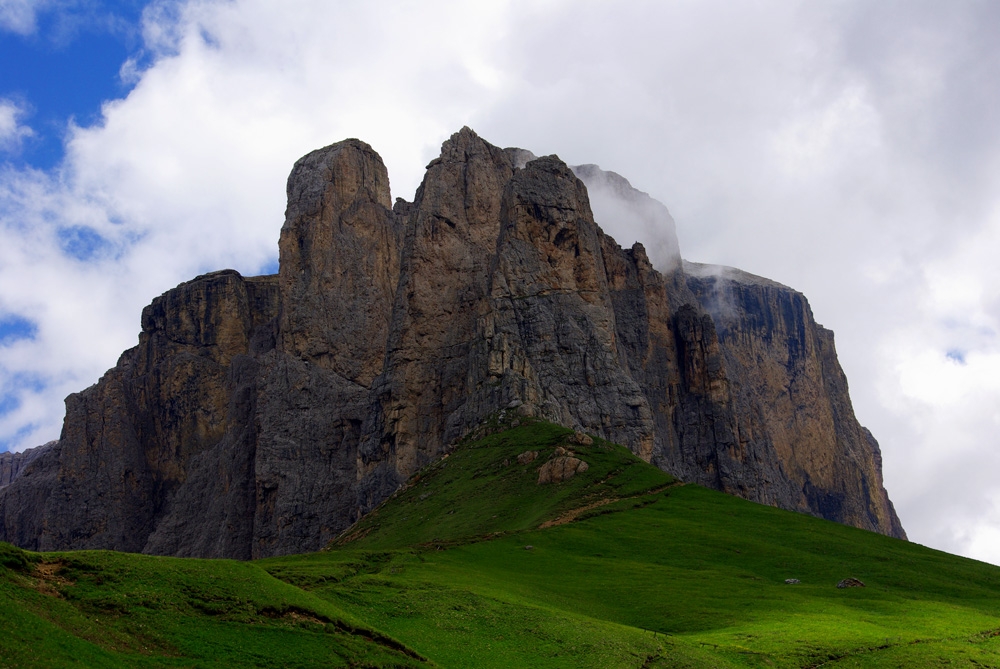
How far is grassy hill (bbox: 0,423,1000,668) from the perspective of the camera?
117ft

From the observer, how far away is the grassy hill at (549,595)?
35.8 m

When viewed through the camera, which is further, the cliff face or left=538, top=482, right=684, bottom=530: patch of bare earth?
the cliff face

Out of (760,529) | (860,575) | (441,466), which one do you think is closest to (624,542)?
(760,529)

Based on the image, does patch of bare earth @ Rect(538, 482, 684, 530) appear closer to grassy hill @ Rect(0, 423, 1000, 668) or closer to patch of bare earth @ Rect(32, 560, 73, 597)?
grassy hill @ Rect(0, 423, 1000, 668)

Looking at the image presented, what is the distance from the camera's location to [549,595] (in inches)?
2383

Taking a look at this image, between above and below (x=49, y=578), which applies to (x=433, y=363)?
above

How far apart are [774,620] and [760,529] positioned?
104 ft

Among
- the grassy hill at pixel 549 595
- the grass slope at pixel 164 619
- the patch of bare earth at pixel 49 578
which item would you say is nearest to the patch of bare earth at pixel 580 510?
the grassy hill at pixel 549 595

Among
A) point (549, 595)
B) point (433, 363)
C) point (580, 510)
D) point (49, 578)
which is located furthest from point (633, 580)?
point (433, 363)

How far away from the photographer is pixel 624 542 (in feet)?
266

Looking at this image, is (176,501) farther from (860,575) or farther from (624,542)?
(860,575)

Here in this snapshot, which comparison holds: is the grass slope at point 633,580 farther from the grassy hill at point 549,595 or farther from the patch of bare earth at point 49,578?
the patch of bare earth at point 49,578

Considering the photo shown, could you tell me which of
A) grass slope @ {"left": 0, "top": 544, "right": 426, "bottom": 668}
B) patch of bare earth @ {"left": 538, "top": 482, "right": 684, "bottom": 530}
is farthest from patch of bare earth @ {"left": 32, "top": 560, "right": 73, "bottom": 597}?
patch of bare earth @ {"left": 538, "top": 482, "right": 684, "bottom": 530}

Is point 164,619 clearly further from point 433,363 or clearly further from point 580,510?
point 433,363
